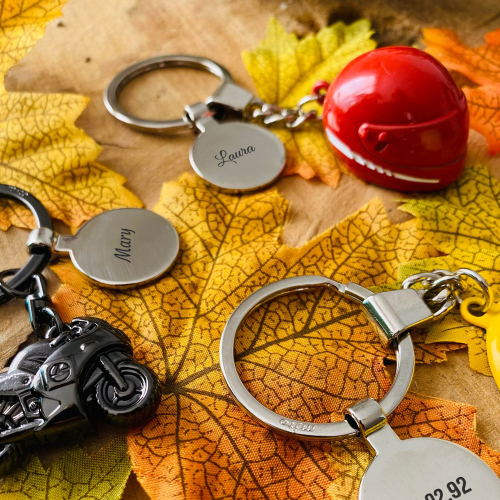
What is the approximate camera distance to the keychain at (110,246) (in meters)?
0.96

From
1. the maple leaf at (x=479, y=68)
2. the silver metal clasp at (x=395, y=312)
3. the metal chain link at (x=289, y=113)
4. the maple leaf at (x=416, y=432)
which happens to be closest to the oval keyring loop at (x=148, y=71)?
the metal chain link at (x=289, y=113)

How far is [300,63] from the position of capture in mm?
1330

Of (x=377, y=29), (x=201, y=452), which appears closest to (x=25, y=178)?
(x=201, y=452)

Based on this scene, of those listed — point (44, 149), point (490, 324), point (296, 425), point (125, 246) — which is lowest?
point (490, 324)

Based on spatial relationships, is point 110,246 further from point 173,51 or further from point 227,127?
point 173,51

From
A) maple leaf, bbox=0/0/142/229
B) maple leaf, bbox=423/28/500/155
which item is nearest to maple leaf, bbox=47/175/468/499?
maple leaf, bbox=0/0/142/229

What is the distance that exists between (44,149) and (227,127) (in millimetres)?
407

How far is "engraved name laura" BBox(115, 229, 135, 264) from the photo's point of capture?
3.26 feet

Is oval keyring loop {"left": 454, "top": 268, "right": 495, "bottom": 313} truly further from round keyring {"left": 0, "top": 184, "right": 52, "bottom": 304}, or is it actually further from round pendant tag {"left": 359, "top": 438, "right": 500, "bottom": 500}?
round keyring {"left": 0, "top": 184, "right": 52, "bottom": 304}

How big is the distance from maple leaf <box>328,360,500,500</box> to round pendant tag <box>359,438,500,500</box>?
0.12 ft

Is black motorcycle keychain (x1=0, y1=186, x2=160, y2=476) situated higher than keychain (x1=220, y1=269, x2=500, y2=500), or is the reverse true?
black motorcycle keychain (x1=0, y1=186, x2=160, y2=476)

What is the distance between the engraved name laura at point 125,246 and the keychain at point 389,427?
249 mm

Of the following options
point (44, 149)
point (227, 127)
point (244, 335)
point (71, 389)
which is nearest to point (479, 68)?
point (227, 127)

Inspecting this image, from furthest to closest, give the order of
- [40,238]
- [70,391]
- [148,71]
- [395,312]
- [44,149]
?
[148,71] < [44,149] < [40,238] < [395,312] < [70,391]
